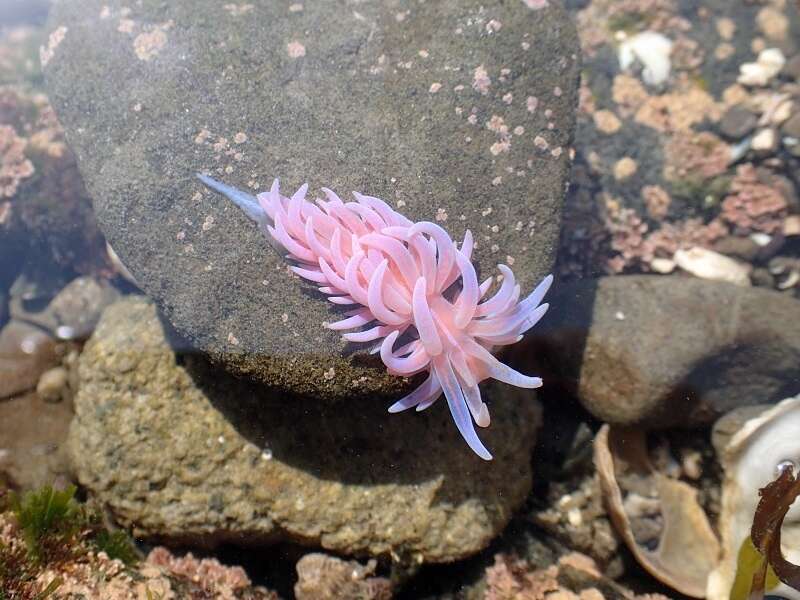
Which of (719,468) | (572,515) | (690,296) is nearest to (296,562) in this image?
(572,515)

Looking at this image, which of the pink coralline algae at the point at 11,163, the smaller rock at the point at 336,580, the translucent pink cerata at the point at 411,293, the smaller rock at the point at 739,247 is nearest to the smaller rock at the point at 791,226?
the smaller rock at the point at 739,247

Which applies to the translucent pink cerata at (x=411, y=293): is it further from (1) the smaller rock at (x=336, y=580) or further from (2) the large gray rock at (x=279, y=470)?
(1) the smaller rock at (x=336, y=580)

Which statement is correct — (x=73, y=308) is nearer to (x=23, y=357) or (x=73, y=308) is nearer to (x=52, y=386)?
(x=23, y=357)

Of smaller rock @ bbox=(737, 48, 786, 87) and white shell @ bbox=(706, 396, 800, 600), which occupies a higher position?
smaller rock @ bbox=(737, 48, 786, 87)

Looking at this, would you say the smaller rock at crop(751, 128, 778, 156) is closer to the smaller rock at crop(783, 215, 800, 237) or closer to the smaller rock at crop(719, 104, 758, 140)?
the smaller rock at crop(719, 104, 758, 140)

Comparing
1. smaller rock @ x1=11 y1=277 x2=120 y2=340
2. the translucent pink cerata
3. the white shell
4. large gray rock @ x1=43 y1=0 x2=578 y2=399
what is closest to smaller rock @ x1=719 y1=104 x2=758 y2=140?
large gray rock @ x1=43 y1=0 x2=578 y2=399

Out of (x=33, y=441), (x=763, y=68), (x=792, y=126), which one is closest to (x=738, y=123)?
(x=792, y=126)
